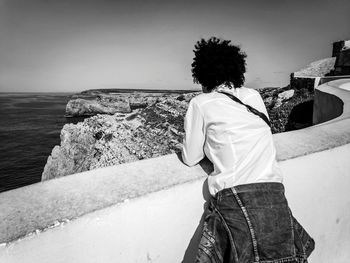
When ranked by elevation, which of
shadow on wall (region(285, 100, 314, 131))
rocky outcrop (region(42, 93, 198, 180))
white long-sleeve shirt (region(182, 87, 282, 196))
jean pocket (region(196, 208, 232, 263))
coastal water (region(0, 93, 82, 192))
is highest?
white long-sleeve shirt (region(182, 87, 282, 196))

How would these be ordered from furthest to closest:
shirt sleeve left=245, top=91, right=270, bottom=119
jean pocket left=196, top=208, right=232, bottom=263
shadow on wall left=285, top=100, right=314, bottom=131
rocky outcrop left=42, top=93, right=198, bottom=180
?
rocky outcrop left=42, top=93, right=198, bottom=180 < shadow on wall left=285, top=100, right=314, bottom=131 < shirt sleeve left=245, top=91, right=270, bottom=119 < jean pocket left=196, top=208, right=232, bottom=263

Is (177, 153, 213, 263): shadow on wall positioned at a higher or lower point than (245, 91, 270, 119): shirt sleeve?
lower

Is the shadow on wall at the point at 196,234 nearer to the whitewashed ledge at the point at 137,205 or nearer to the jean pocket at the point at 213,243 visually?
the whitewashed ledge at the point at 137,205

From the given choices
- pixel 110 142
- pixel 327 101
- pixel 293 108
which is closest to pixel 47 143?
pixel 110 142

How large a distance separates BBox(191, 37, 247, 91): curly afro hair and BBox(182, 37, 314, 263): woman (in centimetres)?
12

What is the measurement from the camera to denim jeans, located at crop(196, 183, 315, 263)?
133cm

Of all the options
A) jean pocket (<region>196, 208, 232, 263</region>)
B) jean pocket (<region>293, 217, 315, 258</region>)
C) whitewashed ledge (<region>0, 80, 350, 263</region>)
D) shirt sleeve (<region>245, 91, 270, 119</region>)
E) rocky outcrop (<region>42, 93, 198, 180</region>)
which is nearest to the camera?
whitewashed ledge (<region>0, 80, 350, 263</region>)

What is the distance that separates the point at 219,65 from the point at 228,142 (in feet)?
2.09

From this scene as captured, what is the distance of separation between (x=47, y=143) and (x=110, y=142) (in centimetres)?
4069

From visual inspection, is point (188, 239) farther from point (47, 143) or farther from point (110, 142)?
point (47, 143)

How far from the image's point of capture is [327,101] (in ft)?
17.7

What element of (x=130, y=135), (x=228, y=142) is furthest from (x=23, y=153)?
(x=228, y=142)

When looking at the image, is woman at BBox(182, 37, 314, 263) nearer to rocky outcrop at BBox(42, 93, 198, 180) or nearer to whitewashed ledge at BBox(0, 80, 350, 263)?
whitewashed ledge at BBox(0, 80, 350, 263)

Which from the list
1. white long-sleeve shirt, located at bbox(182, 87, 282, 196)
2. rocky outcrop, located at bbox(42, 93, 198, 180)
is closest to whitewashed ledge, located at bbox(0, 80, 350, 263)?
white long-sleeve shirt, located at bbox(182, 87, 282, 196)
